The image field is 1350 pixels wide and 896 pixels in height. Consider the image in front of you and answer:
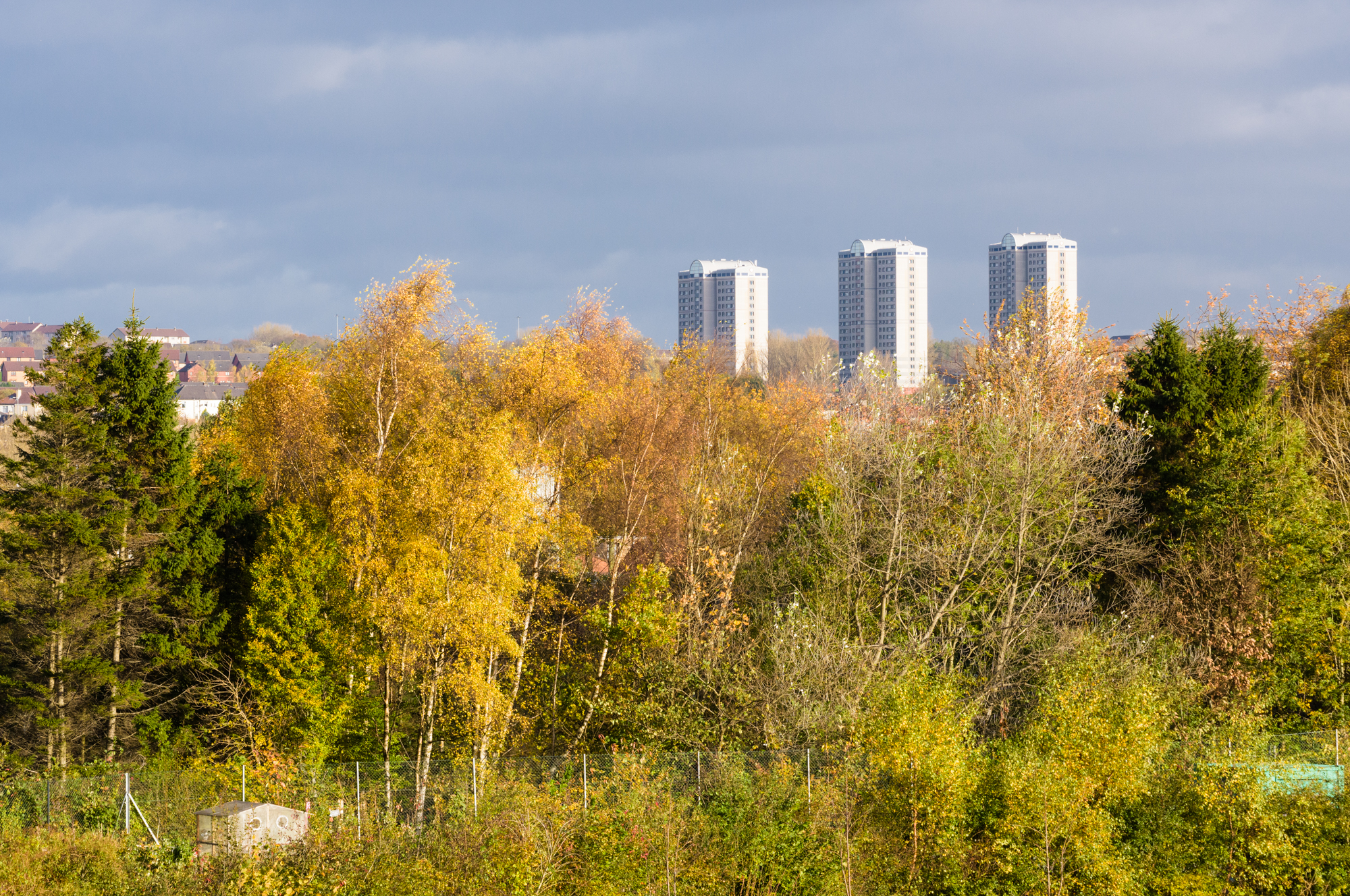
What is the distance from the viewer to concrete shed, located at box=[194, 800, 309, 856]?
1870 cm

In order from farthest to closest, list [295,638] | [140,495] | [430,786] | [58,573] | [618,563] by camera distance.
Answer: [618,563], [140,495], [295,638], [58,573], [430,786]

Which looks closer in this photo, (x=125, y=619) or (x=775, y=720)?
(x=775, y=720)

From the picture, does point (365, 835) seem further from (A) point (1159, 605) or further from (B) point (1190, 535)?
(B) point (1190, 535)

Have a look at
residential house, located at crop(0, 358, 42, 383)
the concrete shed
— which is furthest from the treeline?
residential house, located at crop(0, 358, 42, 383)

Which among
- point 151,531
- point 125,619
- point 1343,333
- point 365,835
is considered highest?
point 1343,333

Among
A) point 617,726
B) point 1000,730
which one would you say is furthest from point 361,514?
point 1000,730

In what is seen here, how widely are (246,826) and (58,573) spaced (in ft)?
49.3

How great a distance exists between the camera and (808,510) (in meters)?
32.2

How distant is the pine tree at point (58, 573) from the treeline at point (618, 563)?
0.32ft

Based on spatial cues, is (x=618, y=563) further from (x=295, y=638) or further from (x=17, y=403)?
(x=17, y=403)

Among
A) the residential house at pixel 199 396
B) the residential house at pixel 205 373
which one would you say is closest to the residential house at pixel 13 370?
the residential house at pixel 205 373

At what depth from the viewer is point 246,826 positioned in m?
18.8

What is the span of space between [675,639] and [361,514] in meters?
8.73

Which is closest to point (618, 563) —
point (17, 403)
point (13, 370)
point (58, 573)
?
point (58, 573)
